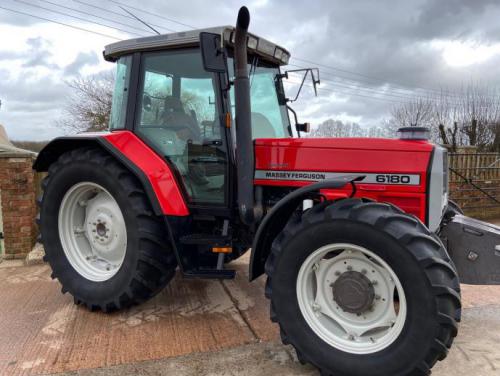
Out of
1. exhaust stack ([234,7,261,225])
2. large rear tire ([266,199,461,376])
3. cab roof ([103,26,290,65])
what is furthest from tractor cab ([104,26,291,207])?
large rear tire ([266,199,461,376])

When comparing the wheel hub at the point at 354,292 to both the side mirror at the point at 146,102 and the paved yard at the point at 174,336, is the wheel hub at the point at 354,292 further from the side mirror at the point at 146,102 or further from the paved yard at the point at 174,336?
the side mirror at the point at 146,102

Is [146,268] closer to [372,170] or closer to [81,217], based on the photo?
[81,217]

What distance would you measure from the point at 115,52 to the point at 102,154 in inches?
35.0

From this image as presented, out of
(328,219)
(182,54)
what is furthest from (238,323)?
(182,54)

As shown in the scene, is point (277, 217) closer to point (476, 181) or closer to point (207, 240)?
point (207, 240)

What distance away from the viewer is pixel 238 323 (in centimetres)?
327

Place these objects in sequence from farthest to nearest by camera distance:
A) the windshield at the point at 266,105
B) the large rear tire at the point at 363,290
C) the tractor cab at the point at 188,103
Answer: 1. the windshield at the point at 266,105
2. the tractor cab at the point at 188,103
3. the large rear tire at the point at 363,290

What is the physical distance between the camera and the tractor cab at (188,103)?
3.12m

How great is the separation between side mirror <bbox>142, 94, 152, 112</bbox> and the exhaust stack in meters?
0.90

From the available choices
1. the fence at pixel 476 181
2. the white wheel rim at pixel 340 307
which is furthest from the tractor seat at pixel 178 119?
the fence at pixel 476 181

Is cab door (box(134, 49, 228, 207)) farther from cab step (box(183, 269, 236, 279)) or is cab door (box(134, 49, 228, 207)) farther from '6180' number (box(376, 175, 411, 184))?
'6180' number (box(376, 175, 411, 184))

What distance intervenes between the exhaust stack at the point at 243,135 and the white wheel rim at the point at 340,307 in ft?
2.26

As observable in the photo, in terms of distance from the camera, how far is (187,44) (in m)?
3.18

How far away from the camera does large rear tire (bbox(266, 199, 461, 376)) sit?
2.19m
